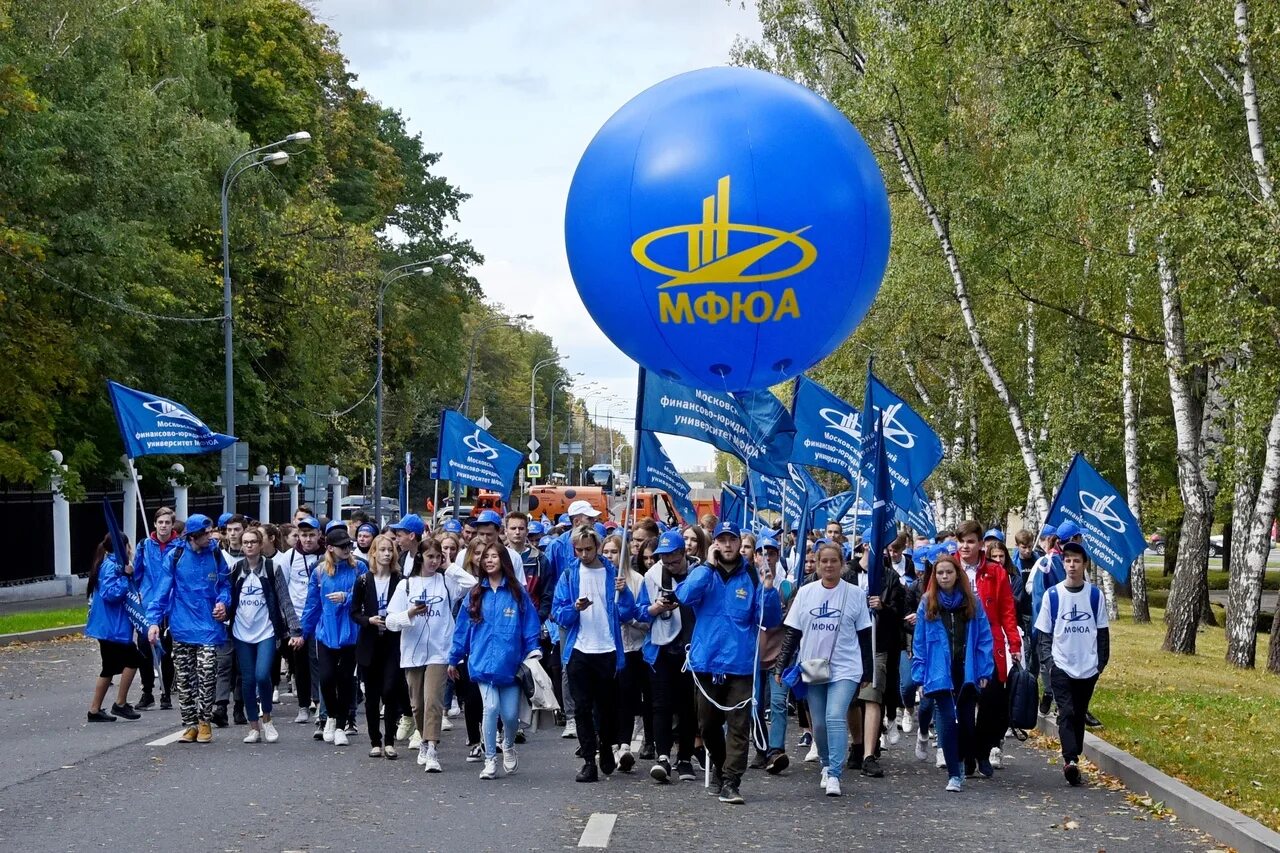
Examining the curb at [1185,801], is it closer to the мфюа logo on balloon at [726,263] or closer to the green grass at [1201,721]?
the green grass at [1201,721]

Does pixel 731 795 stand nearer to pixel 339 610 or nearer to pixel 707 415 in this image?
pixel 339 610

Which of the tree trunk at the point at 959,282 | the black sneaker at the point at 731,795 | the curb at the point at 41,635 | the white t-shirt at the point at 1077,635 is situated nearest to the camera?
the black sneaker at the point at 731,795

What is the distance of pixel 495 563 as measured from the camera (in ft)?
38.1

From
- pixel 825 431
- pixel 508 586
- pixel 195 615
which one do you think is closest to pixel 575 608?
pixel 508 586

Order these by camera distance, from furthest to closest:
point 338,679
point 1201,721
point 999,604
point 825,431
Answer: point 825,431 → point 1201,721 → point 338,679 → point 999,604

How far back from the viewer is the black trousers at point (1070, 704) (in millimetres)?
11641

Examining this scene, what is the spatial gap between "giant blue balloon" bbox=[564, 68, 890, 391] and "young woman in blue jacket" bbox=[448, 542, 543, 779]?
6.78ft

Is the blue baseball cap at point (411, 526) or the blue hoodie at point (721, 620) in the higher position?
the blue baseball cap at point (411, 526)

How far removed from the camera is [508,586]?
11648 millimetres

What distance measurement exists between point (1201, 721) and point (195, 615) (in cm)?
843

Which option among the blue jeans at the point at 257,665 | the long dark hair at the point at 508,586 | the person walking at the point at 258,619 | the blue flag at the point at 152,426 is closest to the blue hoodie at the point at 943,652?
the long dark hair at the point at 508,586

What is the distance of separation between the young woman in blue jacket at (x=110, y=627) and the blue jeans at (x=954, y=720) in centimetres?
686

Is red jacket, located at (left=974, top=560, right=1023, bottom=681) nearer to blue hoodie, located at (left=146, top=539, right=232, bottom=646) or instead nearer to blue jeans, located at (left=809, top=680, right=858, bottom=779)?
blue jeans, located at (left=809, top=680, right=858, bottom=779)

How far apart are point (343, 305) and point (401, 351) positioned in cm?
1090
